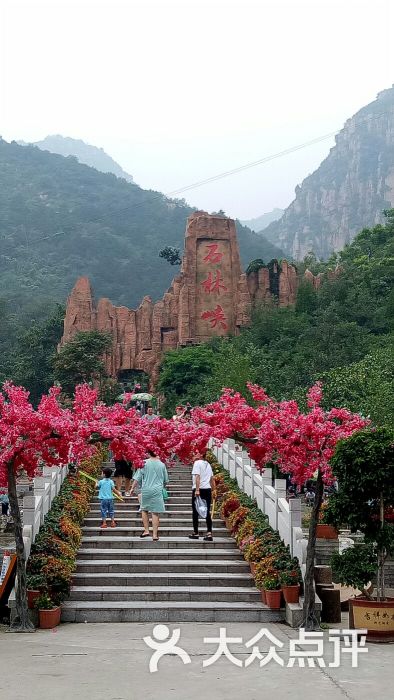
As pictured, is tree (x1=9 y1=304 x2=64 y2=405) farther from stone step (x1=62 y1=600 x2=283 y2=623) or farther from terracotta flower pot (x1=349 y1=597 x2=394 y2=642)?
terracotta flower pot (x1=349 y1=597 x2=394 y2=642)

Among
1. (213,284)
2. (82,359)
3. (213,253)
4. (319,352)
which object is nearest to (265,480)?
(319,352)

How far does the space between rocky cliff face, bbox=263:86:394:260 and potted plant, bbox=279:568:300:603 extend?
98.0 meters

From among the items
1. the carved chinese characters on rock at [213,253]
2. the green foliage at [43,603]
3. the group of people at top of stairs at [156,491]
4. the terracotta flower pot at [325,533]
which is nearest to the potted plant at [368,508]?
the group of people at top of stairs at [156,491]

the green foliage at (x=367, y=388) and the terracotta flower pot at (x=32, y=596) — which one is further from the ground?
the green foliage at (x=367, y=388)

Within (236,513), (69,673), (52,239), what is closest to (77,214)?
(52,239)

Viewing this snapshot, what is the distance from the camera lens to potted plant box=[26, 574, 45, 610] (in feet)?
29.2

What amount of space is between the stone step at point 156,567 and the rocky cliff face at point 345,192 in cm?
9704

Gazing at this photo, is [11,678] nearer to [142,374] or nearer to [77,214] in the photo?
[142,374]

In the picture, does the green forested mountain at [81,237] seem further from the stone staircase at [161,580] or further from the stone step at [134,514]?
the stone staircase at [161,580]

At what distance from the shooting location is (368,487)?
808 centimetres

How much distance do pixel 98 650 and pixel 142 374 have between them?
30.8 meters

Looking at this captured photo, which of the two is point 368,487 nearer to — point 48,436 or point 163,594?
point 163,594

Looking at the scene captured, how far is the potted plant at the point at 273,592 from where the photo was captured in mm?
9289

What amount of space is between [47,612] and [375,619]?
3.22 metres
